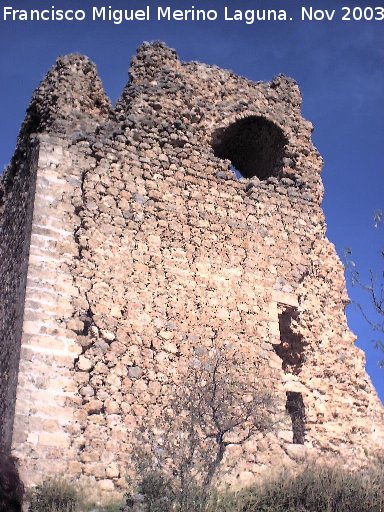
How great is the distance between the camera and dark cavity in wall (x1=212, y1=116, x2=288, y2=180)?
9891 millimetres

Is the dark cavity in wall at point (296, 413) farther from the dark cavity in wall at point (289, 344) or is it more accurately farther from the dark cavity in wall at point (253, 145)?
the dark cavity in wall at point (253, 145)

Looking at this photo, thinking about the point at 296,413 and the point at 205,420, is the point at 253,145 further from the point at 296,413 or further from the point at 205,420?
the point at 205,420

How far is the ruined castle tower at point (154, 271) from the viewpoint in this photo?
22.8 feet

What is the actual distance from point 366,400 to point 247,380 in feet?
Answer: 5.45

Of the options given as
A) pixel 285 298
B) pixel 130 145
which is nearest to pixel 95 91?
pixel 130 145

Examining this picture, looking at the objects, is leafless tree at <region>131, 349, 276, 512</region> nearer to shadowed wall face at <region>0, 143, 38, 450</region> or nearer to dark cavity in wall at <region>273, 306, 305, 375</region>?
dark cavity in wall at <region>273, 306, 305, 375</region>

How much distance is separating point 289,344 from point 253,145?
346cm

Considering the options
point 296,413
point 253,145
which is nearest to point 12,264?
point 296,413

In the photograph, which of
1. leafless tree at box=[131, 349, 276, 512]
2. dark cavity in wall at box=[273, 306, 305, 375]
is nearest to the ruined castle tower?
dark cavity in wall at box=[273, 306, 305, 375]

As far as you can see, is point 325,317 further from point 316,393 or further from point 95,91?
point 95,91

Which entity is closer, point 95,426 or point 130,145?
point 95,426

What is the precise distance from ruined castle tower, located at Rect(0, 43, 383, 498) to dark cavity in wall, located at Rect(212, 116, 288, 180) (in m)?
0.05

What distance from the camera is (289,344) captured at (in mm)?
8523

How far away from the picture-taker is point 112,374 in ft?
23.6
